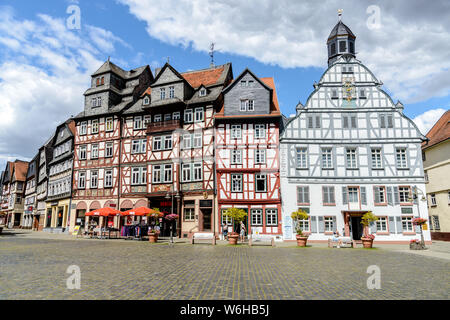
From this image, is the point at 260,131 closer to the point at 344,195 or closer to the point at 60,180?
the point at 344,195

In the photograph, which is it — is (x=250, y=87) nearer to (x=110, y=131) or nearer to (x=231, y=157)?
(x=231, y=157)

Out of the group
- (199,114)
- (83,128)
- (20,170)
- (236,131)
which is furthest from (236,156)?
(20,170)

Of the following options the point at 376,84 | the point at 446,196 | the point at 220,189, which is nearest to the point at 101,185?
the point at 220,189

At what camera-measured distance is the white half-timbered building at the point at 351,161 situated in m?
27.9

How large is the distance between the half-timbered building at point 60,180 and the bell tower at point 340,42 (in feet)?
109

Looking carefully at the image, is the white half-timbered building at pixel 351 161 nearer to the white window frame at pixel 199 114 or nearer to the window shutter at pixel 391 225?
the window shutter at pixel 391 225

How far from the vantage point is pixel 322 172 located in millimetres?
29141

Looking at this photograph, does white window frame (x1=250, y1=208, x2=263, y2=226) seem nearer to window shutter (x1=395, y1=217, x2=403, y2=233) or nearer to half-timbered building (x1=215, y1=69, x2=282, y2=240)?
half-timbered building (x1=215, y1=69, x2=282, y2=240)

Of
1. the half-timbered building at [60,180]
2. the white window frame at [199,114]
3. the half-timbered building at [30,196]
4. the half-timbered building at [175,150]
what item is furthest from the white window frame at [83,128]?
the half-timbered building at [30,196]

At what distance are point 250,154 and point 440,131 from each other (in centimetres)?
2192

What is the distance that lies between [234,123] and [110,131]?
14938 millimetres

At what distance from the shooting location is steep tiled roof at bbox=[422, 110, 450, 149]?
107 feet

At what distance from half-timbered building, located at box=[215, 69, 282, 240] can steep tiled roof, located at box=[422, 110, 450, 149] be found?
16788 millimetres

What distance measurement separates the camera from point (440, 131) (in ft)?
112
